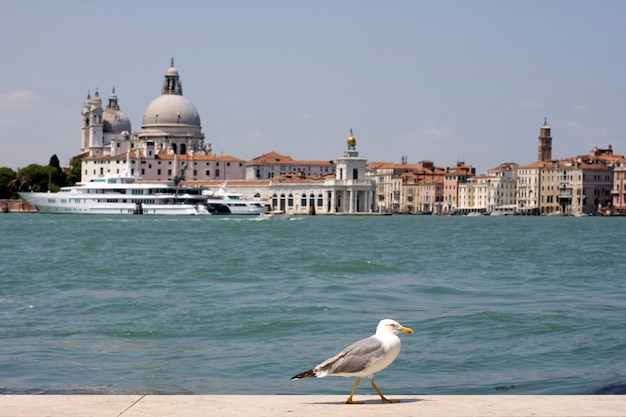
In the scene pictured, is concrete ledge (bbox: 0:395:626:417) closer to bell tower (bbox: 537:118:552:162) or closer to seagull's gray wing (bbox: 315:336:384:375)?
seagull's gray wing (bbox: 315:336:384:375)

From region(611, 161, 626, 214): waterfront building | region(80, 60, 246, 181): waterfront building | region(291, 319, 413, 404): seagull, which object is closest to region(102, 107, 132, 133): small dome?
region(80, 60, 246, 181): waterfront building

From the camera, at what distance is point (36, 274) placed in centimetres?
1995

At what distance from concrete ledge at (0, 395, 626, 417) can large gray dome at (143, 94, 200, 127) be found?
10359 cm

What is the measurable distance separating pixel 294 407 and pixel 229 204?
79.0 metres

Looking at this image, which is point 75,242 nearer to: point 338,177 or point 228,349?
point 228,349

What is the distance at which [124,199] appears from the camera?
80625 millimetres

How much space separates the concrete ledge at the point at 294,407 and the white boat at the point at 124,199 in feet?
243

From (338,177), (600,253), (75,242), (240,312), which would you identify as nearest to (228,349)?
(240,312)

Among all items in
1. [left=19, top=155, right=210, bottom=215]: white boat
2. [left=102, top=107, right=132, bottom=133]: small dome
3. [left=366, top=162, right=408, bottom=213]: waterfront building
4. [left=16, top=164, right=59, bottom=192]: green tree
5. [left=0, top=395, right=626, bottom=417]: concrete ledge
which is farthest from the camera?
[left=366, top=162, right=408, bottom=213]: waterfront building

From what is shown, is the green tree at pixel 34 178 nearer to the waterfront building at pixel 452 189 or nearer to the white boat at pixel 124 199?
the white boat at pixel 124 199

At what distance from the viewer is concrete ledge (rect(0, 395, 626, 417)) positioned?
5137 mm

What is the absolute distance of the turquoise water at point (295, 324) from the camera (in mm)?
8547

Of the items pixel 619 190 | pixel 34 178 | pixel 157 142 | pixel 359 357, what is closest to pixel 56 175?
pixel 34 178

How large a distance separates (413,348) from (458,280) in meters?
8.97
